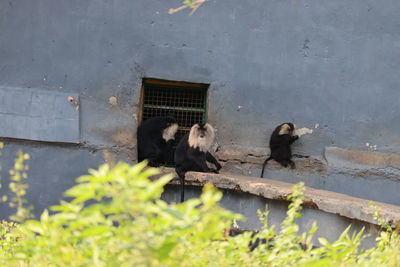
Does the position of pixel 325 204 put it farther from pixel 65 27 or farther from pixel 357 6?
pixel 65 27

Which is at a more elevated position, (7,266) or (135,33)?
(135,33)

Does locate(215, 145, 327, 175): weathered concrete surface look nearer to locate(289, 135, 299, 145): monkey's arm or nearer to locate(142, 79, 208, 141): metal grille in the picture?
locate(289, 135, 299, 145): monkey's arm

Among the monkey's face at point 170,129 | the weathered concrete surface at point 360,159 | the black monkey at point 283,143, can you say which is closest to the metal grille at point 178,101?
the monkey's face at point 170,129

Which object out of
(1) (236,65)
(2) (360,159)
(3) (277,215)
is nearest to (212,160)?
(1) (236,65)

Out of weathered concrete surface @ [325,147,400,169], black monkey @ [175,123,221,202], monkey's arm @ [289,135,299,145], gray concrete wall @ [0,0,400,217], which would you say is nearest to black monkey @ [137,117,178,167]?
gray concrete wall @ [0,0,400,217]

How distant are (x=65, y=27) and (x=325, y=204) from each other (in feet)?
12.4

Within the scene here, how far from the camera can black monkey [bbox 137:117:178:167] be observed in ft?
24.0

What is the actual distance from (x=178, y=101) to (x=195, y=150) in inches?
43.2

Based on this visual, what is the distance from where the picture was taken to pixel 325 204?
5.00 metres

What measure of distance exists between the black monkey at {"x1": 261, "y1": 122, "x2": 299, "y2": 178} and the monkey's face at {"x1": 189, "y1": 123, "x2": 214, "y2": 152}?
2.71ft

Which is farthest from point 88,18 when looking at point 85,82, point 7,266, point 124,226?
point 124,226

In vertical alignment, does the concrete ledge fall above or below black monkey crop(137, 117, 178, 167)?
below

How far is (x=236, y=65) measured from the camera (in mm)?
7254

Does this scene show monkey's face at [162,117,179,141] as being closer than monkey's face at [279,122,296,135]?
No
